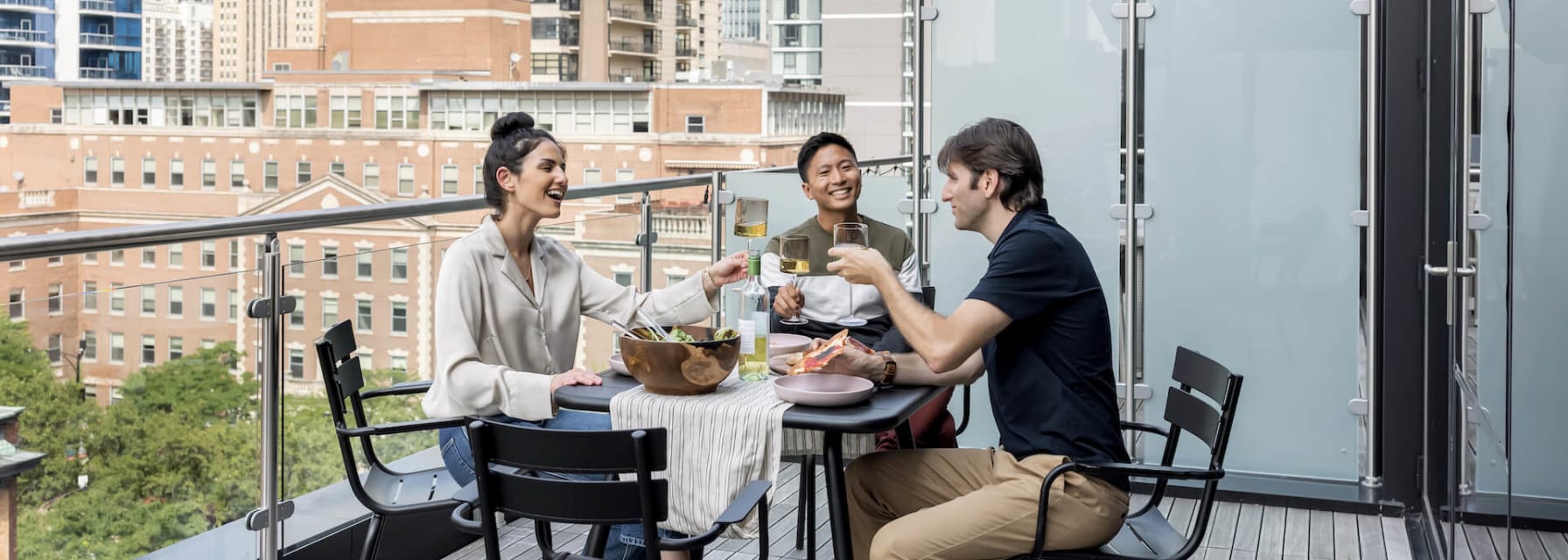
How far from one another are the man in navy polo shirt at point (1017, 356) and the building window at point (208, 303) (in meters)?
1.43

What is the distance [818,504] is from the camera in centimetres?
414

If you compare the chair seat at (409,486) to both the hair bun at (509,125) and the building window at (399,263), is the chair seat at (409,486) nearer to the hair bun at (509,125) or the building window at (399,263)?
the hair bun at (509,125)

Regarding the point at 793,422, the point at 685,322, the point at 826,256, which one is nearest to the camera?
the point at 793,422

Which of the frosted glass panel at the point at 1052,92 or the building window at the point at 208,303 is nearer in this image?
the building window at the point at 208,303

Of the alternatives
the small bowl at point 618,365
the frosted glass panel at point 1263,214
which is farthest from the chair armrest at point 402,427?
the frosted glass panel at point 1263,214

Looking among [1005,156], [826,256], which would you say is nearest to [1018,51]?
[826,256]

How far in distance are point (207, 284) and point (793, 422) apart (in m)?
1.49

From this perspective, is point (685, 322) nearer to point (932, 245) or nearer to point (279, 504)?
point (279, 504)

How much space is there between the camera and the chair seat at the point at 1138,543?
7.37 ft

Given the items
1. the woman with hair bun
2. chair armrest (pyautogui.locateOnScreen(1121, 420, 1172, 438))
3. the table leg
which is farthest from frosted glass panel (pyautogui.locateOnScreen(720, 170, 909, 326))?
the table leg

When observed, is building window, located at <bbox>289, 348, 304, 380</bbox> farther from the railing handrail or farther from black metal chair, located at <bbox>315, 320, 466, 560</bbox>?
the railing handrail

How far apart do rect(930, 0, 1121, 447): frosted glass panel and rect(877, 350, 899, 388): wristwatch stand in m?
1.77

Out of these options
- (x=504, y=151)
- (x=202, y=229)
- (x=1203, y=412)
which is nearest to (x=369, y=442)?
(x=202, y=229)

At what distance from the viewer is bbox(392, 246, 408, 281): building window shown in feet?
11.6
